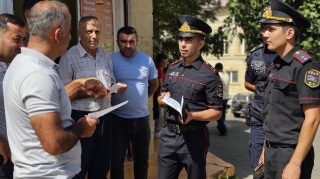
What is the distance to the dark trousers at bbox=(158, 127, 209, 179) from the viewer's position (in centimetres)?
343

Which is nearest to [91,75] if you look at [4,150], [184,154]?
[184,154]

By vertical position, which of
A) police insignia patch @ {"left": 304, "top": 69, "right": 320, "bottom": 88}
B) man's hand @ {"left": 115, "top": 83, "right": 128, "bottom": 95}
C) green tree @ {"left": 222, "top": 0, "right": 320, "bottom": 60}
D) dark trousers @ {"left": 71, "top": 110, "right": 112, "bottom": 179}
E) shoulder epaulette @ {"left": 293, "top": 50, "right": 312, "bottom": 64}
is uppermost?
green tree @ {"left": 222, "top": 0, "right": 320, "bottom": 60}

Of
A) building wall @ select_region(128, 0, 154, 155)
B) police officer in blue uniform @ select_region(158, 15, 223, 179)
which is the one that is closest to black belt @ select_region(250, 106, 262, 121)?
police officer in blue uniform @ select_region(158, 15, 223, 179)

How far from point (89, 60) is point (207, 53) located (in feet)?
42.0

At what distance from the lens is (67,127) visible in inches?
81.3

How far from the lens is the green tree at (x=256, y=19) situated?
8.67 meters

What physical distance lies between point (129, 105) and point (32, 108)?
237 centimetres

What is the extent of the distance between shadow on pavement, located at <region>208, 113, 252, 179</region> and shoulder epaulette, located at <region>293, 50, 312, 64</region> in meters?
3.92

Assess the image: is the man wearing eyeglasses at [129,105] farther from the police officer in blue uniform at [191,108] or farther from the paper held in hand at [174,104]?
the paper held in hand at [174,104]

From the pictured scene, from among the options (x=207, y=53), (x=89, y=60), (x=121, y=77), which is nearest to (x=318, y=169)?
(x=121, y=77)

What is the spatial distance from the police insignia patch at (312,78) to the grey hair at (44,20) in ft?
5.27

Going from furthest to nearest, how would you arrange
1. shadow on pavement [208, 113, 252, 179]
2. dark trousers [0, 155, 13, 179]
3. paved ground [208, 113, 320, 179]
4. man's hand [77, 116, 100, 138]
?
shadow on pavement [208, 113, 252, 179], paved ground [208, 113, 320, 179], dark trousers [0, 155, 13, 179], man's hand [77, 116, 100, 138]

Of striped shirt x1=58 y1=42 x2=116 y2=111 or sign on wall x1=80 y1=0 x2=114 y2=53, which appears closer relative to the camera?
striped shirt x1=58 y1=42 x2=116 y2=111

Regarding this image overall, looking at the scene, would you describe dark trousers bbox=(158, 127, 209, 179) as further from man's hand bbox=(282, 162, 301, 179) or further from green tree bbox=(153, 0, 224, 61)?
green tree bbox=(153, 0, 224, 61)
